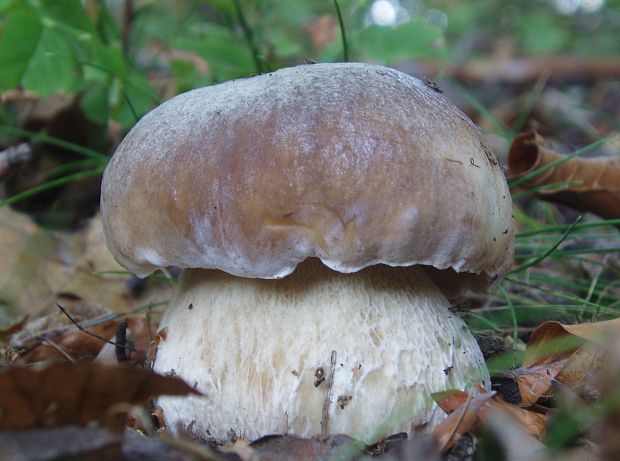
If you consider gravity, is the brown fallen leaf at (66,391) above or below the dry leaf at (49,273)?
above

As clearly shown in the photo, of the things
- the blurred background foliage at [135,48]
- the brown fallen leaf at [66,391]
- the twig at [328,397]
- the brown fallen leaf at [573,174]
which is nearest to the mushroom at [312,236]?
the twig at [328,397]

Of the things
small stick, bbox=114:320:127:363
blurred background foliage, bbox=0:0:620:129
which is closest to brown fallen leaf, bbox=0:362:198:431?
small stick, bbox=114:320:127:363

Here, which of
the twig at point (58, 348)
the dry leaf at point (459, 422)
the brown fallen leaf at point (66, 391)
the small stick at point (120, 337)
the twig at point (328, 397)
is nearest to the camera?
the brown fallen leaf at point (66, 391)

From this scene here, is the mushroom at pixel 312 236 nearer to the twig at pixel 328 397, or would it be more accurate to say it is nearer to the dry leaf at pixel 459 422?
the twig at pixel 328 397

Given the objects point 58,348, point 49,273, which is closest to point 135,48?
point 49,273

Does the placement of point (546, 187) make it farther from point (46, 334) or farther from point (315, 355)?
point (46, 334)
